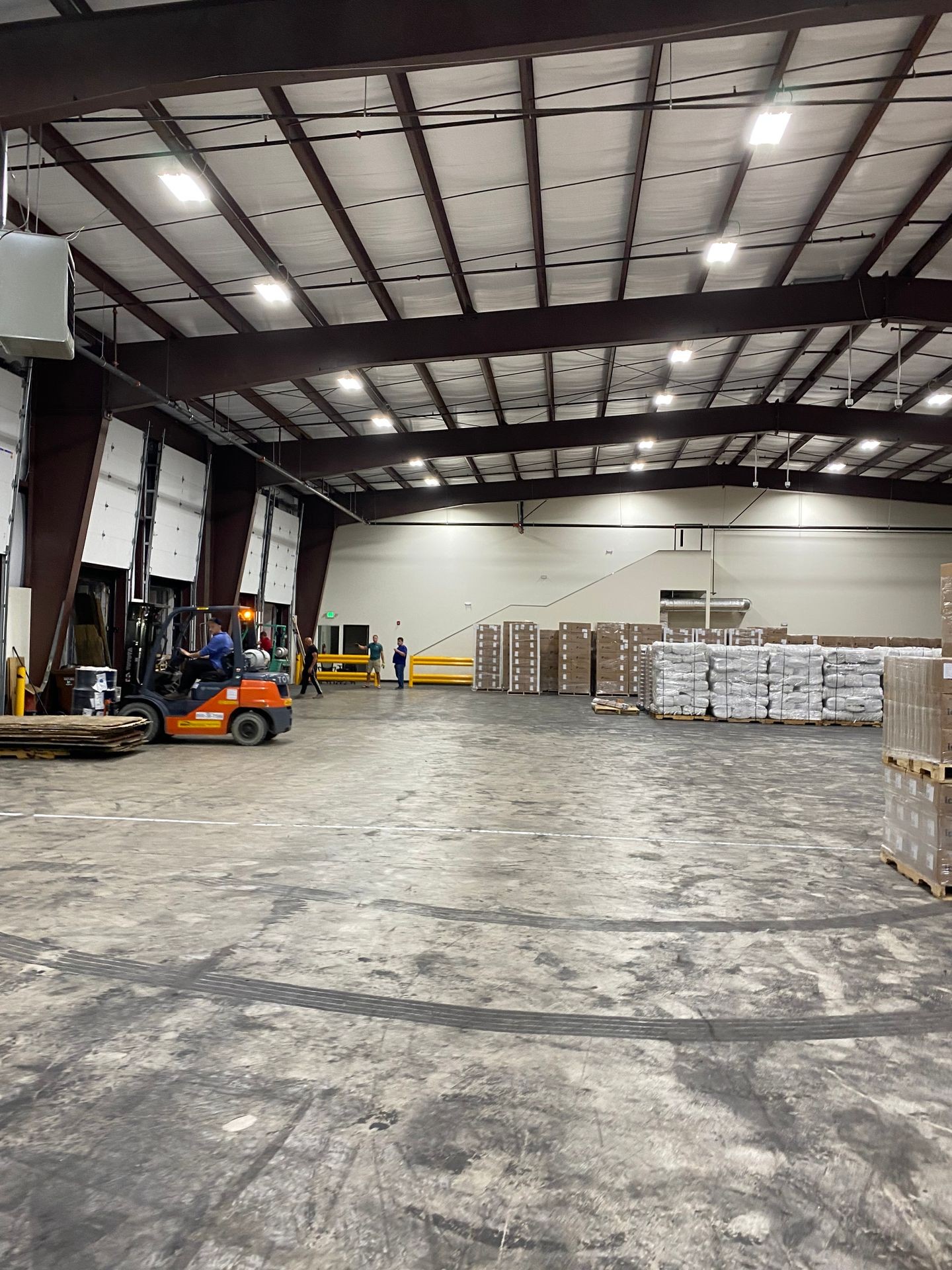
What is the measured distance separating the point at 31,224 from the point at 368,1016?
10.0m

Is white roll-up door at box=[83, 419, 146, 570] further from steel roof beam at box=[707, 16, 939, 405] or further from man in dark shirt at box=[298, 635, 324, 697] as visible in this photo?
steel roof beam at box=[707, 16, 939, 405]

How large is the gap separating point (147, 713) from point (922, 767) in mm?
9586

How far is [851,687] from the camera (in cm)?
1603

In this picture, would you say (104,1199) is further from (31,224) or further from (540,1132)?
(31,224)

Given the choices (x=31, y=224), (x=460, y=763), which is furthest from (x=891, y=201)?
(x=31, y=224)

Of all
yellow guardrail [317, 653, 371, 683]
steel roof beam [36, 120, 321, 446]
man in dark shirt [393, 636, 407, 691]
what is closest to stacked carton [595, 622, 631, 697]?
A: man in dark shirt [393, 636, 407, 691]

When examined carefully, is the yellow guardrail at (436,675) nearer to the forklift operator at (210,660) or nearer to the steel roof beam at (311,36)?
the forklift operator at (210,660)

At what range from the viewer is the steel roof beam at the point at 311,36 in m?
5.84

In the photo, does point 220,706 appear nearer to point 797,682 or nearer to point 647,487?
point 797,682

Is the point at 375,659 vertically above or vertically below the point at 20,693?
above

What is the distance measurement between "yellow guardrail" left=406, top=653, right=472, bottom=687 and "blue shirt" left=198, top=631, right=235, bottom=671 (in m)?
14.8

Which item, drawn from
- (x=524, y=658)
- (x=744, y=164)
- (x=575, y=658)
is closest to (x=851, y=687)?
(x=575, y=658)

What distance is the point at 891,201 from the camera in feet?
33.8

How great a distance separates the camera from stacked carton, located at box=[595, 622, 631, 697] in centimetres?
2205
